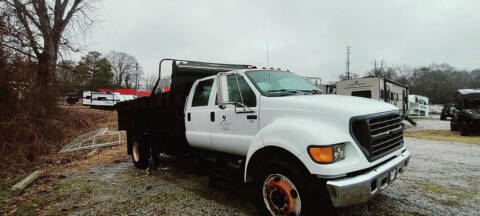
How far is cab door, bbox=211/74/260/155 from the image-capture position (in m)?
3.75

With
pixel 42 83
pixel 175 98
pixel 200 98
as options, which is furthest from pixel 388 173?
pixel 42 83

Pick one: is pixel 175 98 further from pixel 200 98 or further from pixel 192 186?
pixel 192 186

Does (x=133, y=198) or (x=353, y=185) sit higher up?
(x=353, y=185)

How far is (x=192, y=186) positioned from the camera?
512 centimetres

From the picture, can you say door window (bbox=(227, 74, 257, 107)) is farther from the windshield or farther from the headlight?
the headlight

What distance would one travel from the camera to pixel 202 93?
4805mm

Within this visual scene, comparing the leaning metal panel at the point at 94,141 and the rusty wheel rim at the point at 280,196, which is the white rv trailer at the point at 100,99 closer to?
the leaning metal panel at the point at 94,141

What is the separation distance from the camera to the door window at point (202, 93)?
4660 mm

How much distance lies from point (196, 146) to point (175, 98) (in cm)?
98

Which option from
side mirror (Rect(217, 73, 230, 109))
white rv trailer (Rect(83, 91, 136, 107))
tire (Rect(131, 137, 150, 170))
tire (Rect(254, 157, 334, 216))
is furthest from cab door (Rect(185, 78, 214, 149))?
white rv trailer (Rect(83, 91, 136, 107))

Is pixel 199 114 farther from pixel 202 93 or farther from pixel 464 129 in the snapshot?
pixel 464 129

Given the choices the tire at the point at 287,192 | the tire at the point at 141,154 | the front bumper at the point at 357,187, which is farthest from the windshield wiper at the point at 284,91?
the tire at the point at 141,154

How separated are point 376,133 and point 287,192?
3.88ft

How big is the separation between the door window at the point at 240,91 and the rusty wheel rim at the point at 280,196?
1044 mm
